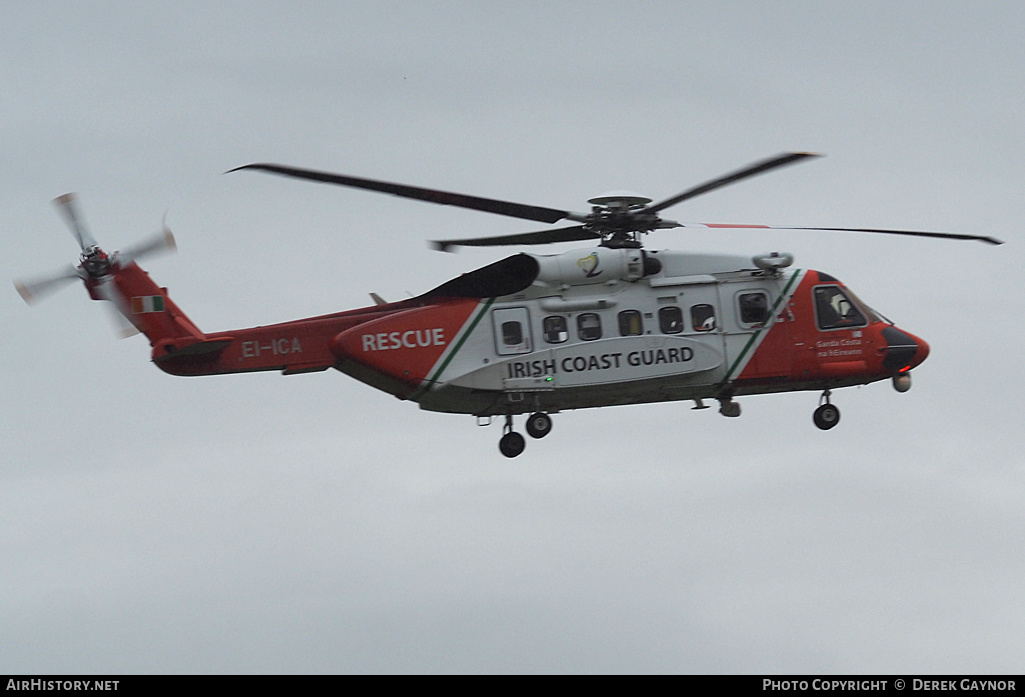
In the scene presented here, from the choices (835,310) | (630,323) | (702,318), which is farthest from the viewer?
(835,310)

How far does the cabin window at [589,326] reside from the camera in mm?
27812

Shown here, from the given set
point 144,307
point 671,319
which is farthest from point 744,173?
point 144,307

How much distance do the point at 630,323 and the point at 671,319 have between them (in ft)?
2.72

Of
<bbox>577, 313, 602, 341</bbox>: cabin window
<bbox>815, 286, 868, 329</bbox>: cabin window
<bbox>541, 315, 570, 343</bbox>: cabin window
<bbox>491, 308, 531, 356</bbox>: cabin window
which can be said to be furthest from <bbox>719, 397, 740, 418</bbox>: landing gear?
<bbox>491, 308, 531, 356</bbox>: cabin window

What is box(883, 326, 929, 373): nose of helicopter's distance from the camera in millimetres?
29812

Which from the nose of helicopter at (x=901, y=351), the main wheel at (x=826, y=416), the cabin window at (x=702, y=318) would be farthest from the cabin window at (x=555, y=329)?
the nose of helicopter at (x=901, y=351)

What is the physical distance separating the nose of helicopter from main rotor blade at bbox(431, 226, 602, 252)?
627cm

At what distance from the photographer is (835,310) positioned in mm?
29594

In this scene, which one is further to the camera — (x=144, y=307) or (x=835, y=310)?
(x=835, y=310)

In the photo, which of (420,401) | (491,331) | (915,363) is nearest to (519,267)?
(491,331)

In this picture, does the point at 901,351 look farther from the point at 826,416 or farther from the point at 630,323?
the point at 630,323

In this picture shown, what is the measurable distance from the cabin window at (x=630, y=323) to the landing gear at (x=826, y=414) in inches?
179

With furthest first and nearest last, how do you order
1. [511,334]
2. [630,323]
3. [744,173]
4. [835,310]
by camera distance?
[835,310] < [630,323] < [511,334] < [744,173]
